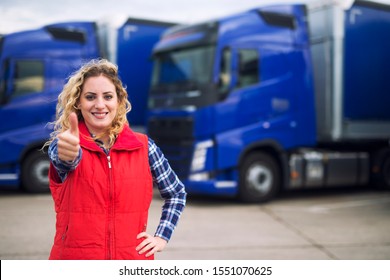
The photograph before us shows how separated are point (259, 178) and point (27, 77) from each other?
13.4 ft

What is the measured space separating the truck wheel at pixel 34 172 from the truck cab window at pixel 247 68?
11.6 feet

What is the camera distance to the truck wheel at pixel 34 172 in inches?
345

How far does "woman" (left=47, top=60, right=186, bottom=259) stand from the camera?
1945 millimetres

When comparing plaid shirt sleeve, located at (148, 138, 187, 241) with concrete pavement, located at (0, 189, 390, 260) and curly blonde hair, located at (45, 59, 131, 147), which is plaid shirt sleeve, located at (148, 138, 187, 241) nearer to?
curly blonde hair, located at (45, 59, 131, 147)

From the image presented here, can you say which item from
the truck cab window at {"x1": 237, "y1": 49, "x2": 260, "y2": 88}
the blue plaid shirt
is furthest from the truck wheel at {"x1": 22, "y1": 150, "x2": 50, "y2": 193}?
the blue plaid shirt

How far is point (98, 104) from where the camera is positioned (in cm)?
202

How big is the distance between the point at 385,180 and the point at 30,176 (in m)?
6.31

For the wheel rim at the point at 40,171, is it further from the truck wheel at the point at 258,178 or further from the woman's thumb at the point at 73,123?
the woman's thumb at the point at 73,123

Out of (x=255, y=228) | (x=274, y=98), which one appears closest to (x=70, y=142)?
(x=255, y=228)

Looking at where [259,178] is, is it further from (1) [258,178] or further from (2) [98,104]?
(2) [98,104]

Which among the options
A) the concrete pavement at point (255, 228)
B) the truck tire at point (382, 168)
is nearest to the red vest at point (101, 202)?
the concrete pavement at point (255, 228)

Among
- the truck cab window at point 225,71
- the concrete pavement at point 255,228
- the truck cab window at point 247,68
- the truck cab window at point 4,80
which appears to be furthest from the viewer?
the truck cab window at point 4,80

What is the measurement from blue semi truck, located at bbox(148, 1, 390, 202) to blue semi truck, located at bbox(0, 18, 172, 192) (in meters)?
1.06
